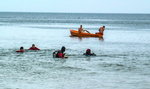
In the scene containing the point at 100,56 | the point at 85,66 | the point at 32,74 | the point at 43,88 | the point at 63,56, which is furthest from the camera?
the point at 100,56

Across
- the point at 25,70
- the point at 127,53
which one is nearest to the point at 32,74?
the point at 25,70

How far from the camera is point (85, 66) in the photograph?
2548 centimetres

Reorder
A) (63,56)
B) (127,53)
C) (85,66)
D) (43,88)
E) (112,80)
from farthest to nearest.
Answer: (127,53)
(63,56)
(85,66)
(112,80)
(43,88)

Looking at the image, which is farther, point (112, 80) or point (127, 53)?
point (127, 53)

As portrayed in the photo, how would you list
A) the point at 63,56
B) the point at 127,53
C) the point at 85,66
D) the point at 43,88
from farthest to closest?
the point at 127,53 < the point at 63,56 < the point at 85,66 < the point at 43,88

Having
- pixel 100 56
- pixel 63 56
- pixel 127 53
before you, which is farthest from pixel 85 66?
pixel 127 53

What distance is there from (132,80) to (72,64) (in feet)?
20.6

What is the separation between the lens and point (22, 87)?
1870 centimetres

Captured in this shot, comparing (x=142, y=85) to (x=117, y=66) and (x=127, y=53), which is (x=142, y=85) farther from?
(x=127, y=53)

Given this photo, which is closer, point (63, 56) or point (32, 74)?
point (32, 74)

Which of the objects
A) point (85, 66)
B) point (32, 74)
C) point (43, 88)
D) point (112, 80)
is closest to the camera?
point (43, 88)

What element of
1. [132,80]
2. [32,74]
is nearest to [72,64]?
[32,74]

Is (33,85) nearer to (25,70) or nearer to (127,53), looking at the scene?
(25,70)

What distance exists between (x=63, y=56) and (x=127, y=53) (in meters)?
6.46
